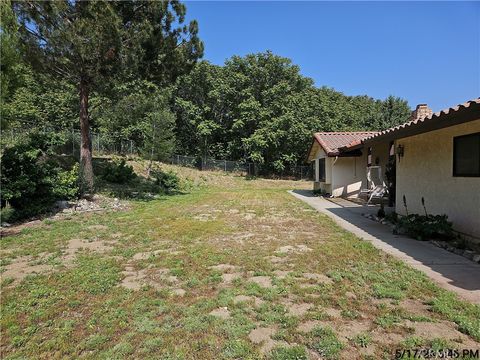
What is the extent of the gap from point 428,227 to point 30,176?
9074 mm

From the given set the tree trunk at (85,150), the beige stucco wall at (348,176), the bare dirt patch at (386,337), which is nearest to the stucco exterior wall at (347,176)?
the beige stucco wall at (348,176)

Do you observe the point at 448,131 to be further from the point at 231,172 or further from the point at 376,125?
the point at 376,125

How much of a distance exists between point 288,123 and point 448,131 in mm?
25050

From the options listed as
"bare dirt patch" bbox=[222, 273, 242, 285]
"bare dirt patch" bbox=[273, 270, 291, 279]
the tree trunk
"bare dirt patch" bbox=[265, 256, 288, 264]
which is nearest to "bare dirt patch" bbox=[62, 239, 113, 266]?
"bare dirt patch" bbox=[222, 273, 242, 285]

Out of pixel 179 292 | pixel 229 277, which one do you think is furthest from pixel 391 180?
pixel 179 292

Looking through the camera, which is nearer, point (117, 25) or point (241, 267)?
point (241, 267)

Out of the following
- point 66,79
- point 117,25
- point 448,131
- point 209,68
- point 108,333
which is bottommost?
point 108,333

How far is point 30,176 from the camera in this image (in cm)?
812

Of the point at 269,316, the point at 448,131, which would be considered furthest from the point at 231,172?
the point at 269,316

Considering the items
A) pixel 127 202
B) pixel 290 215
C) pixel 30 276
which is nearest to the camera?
pixel 30 276

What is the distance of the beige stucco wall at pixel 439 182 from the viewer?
5598mm

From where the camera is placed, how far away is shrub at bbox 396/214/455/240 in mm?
5801

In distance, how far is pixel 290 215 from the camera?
31.4 ft

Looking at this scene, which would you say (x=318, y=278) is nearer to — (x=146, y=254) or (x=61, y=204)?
(x=146, y=254)
